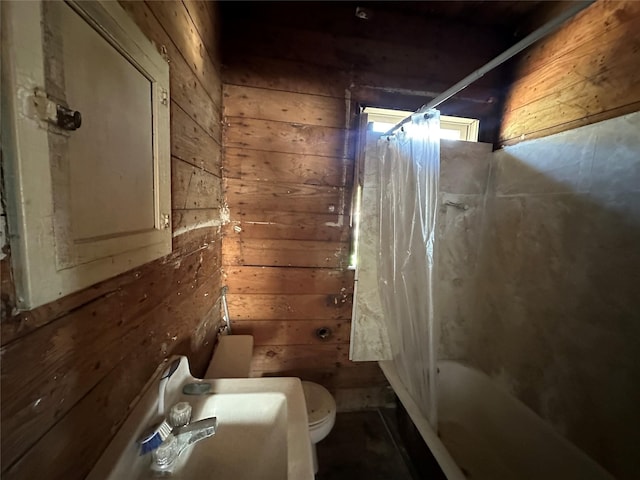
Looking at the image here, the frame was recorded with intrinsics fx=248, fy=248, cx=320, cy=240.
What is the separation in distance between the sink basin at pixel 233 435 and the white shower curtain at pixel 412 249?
2.54ft

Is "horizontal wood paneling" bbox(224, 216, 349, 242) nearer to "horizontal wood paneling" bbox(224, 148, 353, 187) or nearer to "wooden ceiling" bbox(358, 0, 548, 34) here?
"horizontal wood paneling" bbox(224, 148, 353, 187)

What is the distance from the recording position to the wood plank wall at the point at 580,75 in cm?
102

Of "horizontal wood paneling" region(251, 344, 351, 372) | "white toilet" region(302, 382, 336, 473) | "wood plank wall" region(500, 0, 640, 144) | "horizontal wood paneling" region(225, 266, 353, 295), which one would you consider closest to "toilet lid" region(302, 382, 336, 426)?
"white toilet" region(302, 382, 336, 473)

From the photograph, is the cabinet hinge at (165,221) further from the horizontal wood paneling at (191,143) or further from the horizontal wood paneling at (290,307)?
the horizontal wood paneling at (290,307)

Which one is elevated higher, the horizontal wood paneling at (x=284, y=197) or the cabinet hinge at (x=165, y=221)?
the horizontal wood paneling at (x=284, y=197)

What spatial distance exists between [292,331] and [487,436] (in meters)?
1.29

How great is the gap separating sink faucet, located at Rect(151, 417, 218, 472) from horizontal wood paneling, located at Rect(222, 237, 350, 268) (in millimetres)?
1022

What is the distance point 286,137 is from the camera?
5.01ft

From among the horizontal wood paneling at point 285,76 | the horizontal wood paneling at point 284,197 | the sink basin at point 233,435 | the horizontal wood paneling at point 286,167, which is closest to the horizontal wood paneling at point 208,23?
the horizontal wood paneling at point 285,76

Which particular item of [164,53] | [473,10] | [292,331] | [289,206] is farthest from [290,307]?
[473,10]

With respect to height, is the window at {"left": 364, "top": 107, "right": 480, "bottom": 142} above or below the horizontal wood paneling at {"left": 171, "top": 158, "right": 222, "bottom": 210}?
above

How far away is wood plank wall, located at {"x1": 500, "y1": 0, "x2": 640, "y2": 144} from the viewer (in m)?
1.02

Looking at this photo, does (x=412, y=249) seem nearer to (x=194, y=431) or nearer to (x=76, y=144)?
(x=194, y=431)

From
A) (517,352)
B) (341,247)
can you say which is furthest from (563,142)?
(341,247)
